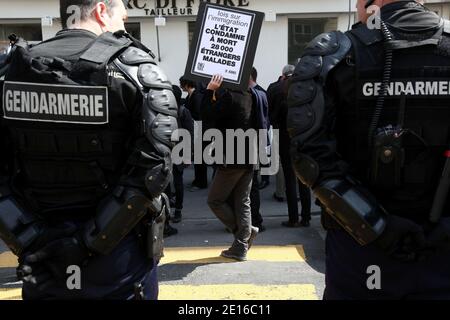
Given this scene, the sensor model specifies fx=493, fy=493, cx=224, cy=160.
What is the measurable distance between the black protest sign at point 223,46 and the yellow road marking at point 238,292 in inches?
64.9

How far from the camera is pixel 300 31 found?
1194 cm

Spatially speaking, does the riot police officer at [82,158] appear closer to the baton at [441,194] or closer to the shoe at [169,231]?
the baton at [441,194]

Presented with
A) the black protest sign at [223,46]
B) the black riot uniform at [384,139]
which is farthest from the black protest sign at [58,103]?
the black protest sign at [223,46]

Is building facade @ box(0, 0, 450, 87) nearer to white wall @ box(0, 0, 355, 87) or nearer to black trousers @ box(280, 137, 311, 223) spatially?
white wall @ box(0, 0, 355, 87)

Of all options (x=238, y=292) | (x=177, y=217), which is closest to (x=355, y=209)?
(x=238, y=292)

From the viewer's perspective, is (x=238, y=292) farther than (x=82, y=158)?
Yes

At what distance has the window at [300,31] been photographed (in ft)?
39.0

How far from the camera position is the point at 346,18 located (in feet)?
38.2

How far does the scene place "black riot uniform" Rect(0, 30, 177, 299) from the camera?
2.05 m

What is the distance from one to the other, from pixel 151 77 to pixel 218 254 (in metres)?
3.18

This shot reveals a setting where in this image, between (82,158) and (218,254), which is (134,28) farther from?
(82,158)

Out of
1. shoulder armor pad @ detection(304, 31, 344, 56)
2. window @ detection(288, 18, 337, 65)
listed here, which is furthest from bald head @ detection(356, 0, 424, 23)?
window @ detection(288, 18, 337, 65)

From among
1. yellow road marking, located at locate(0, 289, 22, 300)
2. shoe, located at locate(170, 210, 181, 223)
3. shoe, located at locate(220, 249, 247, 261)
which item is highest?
yellow road marking, located at locate(0, 289, 22, 300)
